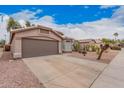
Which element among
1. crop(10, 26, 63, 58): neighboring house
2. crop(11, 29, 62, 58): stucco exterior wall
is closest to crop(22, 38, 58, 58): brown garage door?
crop(10, 26, 63, 58): neighboring house

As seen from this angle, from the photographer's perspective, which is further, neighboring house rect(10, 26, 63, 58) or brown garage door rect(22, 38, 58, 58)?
brown garage door rect(22, 38, 58, 58)

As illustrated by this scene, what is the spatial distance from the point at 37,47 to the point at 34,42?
0.62 meters

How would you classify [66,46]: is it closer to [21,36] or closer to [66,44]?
[66,44]

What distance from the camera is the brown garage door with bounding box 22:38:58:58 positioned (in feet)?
41.3

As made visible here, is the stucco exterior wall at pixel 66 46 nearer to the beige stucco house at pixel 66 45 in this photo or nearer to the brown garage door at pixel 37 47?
the beige stucco house at pixel 66 45

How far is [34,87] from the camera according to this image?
4.88 metres

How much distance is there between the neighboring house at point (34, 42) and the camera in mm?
12145

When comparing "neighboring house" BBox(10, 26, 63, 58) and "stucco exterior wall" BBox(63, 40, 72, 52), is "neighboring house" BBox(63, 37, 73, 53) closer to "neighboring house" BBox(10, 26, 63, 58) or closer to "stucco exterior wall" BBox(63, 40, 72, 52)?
"stucco exterior wall" BBox(63, 40, 72, 52)
